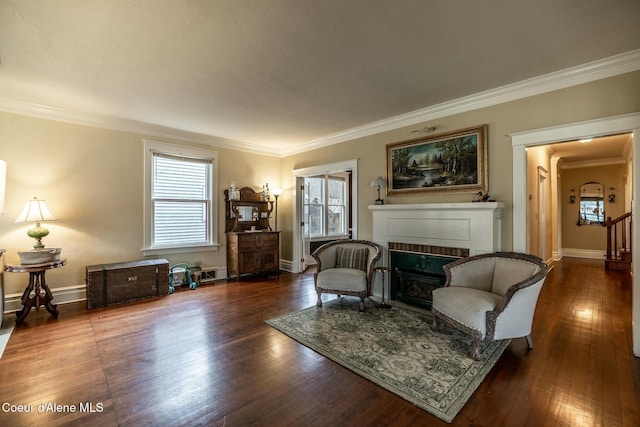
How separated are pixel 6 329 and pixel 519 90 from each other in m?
6.09

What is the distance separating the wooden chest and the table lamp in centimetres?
64

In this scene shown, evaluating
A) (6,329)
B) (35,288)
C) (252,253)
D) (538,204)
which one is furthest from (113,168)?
(538,204)

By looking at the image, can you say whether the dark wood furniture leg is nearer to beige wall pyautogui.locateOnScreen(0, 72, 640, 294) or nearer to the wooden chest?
the wooden chest

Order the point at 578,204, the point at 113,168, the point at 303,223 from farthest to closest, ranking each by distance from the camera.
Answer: the point at 578,204 < the point at 303,223 < the point at 113,168

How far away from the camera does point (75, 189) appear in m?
3.90

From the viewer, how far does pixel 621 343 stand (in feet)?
8.63

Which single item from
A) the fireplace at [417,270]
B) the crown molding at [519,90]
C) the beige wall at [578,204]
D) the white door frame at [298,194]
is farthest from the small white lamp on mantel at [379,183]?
the beige wall at [578,204]

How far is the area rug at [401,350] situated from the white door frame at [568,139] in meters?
1.13

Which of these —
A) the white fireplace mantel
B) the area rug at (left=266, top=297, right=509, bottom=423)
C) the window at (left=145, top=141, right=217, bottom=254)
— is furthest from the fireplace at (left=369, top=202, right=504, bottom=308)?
the window at (left=145, top=141, right=217, bottom=254)

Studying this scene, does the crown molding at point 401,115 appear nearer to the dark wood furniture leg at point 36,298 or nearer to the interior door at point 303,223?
the interior door at point 303,223

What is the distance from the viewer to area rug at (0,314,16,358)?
2678mm

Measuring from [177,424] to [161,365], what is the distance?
792mm

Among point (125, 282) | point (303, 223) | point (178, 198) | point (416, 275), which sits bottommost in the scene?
point (125, 282)

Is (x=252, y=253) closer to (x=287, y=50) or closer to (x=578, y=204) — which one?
(x=287, y=50)
